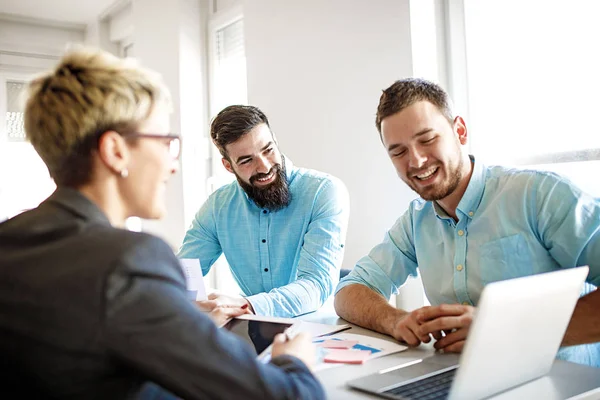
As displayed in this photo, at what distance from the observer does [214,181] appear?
5121 millimetres

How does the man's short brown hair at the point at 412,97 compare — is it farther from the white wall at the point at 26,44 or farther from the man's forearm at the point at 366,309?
the white wall at the point at 26,44

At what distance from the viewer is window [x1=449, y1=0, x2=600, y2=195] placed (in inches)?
90.8

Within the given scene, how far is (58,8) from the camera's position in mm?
6430

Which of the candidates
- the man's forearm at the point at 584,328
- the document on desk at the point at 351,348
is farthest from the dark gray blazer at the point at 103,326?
the man's forearm at the point at 584,328

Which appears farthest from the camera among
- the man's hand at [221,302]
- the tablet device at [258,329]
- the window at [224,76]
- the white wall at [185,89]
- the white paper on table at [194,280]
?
the white wall at [185,89]

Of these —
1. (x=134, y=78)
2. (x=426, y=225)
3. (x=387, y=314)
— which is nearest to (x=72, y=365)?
(x=134, y=78)

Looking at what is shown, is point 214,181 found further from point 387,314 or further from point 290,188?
point 387,314

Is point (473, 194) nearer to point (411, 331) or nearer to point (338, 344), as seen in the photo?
point (411, 331)

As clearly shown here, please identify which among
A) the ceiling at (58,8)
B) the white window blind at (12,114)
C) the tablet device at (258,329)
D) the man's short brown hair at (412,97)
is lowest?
the tablet device at (258,329)

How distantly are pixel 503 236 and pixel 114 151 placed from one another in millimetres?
1187

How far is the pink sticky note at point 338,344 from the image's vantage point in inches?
60.7

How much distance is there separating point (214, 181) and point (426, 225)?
337cm

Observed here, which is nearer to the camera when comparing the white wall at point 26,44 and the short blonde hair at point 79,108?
the short blonde hair at point 79,108

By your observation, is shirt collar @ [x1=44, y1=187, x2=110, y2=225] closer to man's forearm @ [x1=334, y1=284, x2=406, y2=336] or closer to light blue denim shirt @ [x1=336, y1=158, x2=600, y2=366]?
man's forearm @ [x1=334, y1=284, x2=406, y2=336]
